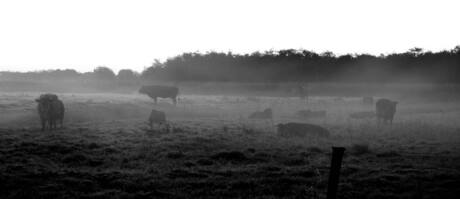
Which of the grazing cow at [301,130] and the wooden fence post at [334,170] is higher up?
the wooden fence post at [334,170]

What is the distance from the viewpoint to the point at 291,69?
3693 inches

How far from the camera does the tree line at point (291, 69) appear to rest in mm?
80938

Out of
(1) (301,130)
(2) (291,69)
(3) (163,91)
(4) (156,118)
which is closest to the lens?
(1) (301,130)

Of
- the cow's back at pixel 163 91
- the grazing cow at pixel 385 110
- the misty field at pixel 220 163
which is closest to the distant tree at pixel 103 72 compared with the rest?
the cow's back at pixel 163 91

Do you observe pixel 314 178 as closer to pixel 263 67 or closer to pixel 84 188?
pixel 84 188

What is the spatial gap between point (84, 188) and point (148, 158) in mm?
3603

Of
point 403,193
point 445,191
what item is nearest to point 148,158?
point 403,193

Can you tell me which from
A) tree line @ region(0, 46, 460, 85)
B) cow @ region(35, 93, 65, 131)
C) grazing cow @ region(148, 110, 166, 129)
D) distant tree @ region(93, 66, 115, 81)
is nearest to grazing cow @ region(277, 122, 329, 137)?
grazing cow @ region(148, 110, 166, 129)

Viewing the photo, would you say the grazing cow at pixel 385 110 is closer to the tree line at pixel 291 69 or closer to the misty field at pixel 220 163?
the misty field at pixel 220 163

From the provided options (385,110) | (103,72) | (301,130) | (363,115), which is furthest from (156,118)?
(103,72)

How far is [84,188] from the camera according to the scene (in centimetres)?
979

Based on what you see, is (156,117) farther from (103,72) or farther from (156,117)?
(103,72)

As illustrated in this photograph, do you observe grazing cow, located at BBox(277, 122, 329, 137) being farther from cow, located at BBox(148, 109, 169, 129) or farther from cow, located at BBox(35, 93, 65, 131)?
cow, located at BBox(35, 93, 65, 131)

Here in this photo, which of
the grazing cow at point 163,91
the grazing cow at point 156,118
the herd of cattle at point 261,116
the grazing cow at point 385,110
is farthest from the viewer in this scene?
the grazing cow at point 163,91
